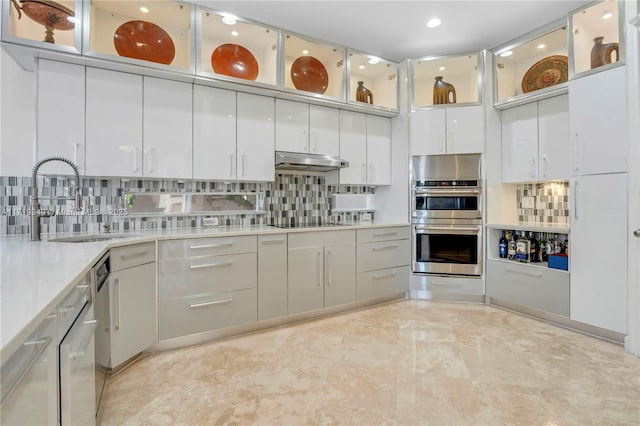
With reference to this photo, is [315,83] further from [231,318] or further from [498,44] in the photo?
[231,318]

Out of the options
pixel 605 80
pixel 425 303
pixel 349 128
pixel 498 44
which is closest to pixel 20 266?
pixel 349 128

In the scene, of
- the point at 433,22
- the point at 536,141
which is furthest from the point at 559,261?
the point at 433,22

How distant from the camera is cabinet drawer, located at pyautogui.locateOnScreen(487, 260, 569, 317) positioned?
113 inches

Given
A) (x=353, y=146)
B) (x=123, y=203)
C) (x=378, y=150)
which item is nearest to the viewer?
(x=123, y=203)

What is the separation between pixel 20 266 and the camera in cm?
127

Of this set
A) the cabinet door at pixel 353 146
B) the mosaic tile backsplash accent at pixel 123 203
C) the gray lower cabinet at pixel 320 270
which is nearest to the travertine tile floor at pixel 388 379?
the gray lower cabinet at pixel 320 270

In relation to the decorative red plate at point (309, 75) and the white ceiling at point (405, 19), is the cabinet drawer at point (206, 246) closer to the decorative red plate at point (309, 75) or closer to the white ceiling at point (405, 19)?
the decorative red plate at point (309, 75)

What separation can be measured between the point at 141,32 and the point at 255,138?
1.18 metres

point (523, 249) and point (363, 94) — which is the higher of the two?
point (363, 94)

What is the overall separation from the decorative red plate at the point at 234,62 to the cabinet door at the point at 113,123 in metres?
0.65

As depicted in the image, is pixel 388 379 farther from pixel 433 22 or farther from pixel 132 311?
pixel 433 22

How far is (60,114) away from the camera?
2.33 m

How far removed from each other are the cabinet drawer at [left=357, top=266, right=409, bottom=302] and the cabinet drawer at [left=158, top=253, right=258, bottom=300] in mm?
1199

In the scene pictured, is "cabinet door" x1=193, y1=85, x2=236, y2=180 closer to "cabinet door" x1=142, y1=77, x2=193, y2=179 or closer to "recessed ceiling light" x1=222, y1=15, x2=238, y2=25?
"cabinet door" x1=142, y1=77, x2=193, y2=179
